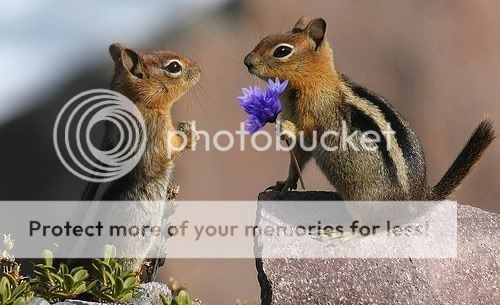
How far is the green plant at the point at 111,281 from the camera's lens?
562 centimetres

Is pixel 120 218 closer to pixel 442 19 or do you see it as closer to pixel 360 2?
pixel 360 2

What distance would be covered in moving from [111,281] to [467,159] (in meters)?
2.59

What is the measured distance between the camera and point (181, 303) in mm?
5547

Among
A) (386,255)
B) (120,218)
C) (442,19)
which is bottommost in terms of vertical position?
(442,19)

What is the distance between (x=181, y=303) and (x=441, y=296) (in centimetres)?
180

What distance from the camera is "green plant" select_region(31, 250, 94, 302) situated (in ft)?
18.2

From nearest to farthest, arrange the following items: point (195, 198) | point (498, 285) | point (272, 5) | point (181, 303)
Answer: point (181, 303)
point (498, 285)
point (195, 198)
point (272, 5)

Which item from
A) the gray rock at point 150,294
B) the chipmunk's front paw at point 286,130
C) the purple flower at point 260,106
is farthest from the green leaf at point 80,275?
the chipmunk's front paw at point 286,130

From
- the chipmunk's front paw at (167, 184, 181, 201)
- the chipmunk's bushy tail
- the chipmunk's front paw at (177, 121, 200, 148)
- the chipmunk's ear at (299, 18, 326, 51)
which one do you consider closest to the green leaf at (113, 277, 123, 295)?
the chipmunk's front paw at (167, 184, 181, 201)

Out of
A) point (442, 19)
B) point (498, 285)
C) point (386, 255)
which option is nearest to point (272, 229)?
point (386, 255)

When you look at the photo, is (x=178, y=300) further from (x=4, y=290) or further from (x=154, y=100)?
(x=154, y=100)

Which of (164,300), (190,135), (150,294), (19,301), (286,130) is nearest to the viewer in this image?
(19,301)

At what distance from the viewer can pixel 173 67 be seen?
6035 millimetres

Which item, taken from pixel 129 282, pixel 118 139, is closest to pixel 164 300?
pixel 129 282
